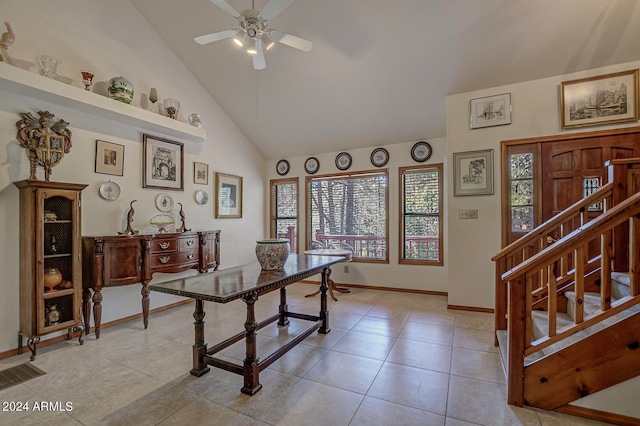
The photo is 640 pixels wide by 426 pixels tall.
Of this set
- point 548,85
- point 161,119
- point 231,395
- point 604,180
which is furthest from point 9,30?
point 604,180

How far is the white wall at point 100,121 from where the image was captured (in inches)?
101

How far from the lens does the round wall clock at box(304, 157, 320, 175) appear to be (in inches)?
214

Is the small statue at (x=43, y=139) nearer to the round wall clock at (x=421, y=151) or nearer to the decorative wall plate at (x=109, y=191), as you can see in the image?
the decorative wall plate at (x=109, y=191)

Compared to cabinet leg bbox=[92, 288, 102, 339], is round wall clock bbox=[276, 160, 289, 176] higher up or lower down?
higher up

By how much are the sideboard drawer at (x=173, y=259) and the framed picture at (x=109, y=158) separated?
1.09 metres

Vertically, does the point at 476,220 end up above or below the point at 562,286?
above

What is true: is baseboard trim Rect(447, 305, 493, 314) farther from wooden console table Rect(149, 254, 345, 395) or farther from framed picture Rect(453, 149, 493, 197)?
wooden console table Rect(149, 254, 345, 395)

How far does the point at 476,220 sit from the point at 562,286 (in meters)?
1.14

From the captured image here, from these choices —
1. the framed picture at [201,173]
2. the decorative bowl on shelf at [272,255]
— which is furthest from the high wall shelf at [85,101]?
the decorative bowl on shelf at [272,255]

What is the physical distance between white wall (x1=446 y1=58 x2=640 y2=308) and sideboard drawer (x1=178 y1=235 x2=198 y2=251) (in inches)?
133

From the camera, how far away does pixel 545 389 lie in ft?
5.74

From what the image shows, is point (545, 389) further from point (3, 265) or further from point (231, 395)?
point (3, 265)

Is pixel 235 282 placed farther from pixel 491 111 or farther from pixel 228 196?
pixel 491 111

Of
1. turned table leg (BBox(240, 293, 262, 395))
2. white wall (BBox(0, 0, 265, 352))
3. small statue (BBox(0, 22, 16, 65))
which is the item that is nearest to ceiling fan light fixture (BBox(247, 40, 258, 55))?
white wall (BBox(0, 0, 265, 352))
